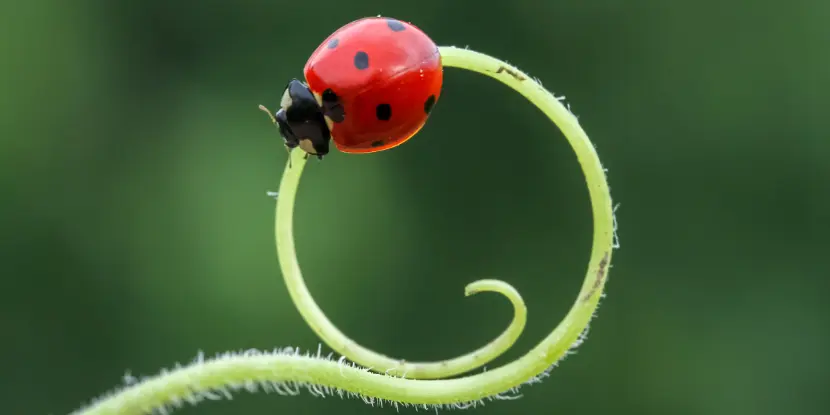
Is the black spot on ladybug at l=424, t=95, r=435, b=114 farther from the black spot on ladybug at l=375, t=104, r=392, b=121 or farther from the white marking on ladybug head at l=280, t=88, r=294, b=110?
the white marking on ladybug head at l=280, t=88, r=294, b=110

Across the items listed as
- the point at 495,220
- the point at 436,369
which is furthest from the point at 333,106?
the point at 495,220

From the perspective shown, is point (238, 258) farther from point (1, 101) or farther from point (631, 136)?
point (631, 136)

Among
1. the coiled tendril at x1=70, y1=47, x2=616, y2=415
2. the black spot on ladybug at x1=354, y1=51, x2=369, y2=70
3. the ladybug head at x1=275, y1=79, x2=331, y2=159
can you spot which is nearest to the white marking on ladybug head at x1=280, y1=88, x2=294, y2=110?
the ladybug head at x1=275, y1=79, x2=331, y2=159

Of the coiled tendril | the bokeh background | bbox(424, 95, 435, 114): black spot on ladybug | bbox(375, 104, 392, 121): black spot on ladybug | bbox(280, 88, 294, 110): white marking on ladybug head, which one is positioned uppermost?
the bokeh background

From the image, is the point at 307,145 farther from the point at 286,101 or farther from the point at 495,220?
the point at 495,220

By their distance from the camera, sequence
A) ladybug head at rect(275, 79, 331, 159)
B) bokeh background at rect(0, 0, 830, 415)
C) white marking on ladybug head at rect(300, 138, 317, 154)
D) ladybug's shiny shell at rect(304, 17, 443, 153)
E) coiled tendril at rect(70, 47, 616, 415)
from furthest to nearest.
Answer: bokeh background at rect(0, 0, 830, 415), ladybug head at rect(275, 79, 331, 159), white marking on ladybug head at rect(300, 138, 317, 154), ladybug's shiny shell at rect(304, 17, 443, 153), coiled tendril at rect(70, 47, 616, 415)

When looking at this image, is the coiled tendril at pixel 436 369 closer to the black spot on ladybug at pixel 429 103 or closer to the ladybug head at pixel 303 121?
the black spot on ladybug at pixel 429 103

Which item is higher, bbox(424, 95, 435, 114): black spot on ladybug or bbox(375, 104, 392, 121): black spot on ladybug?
bbox(424, 95, 435, 114): black spot on ladybug

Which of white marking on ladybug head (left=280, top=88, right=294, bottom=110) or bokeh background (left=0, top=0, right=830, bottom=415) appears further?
bokeh background (left=0, top=0, right=830, bottom=415)
